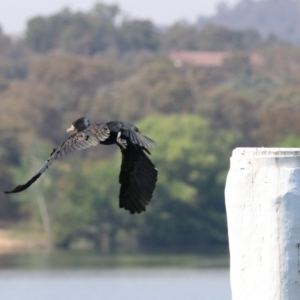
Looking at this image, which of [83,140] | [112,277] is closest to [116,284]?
[112,277]

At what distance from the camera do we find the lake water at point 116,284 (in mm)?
24453

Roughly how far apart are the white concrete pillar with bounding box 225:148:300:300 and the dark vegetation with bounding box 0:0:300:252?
34.4 meters

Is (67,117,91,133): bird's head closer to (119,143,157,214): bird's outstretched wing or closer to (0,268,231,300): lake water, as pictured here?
(119,143,157,214): bird's outstretched wing

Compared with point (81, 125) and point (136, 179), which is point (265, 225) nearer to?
point (136, 179)

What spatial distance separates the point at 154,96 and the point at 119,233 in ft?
53.4

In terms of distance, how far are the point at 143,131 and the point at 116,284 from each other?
20.4 metres

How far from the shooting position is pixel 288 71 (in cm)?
9000

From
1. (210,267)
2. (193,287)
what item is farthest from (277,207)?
(210,267)

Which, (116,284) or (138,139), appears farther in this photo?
(116,284)

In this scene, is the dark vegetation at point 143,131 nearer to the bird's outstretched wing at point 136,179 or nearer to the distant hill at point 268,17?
the bird's outstretched wing at point 136,179

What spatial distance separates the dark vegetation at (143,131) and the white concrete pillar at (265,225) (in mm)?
34391

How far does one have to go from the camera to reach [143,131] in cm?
4825

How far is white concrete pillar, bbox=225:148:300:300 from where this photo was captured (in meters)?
3.33

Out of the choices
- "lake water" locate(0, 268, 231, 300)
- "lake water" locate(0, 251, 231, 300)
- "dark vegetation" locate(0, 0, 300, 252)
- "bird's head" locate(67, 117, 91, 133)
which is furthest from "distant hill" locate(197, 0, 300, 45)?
"bird's head" locate(67, 117, 91, 133)
